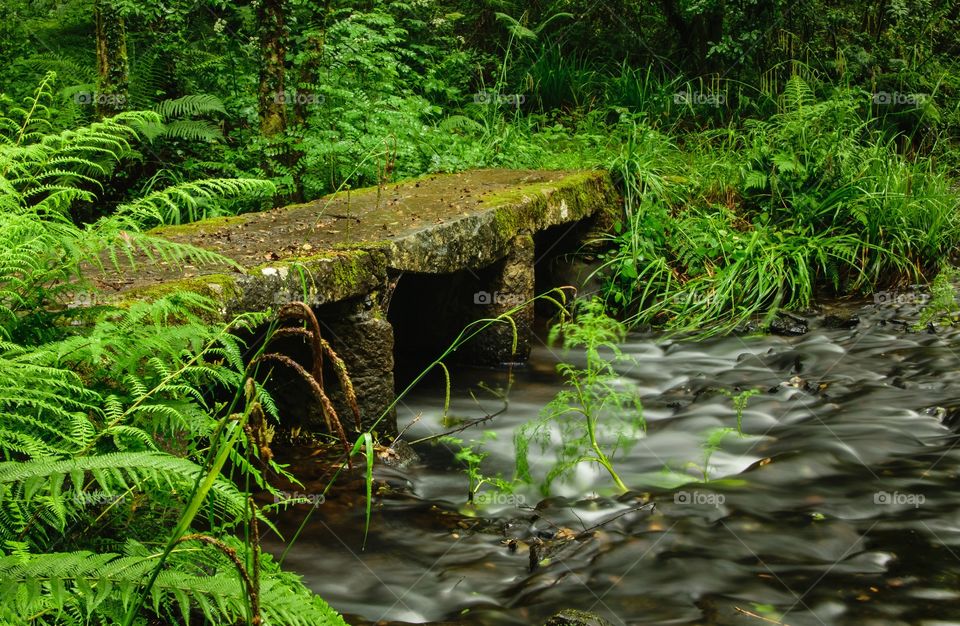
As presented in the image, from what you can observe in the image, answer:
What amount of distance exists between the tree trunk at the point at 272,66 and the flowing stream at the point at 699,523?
9.58 ft

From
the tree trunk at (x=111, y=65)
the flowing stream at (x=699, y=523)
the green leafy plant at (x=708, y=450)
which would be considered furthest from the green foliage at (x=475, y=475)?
the tree trunk at (x=111, y=65)

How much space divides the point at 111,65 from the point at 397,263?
3950mm

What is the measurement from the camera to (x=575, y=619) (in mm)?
2662

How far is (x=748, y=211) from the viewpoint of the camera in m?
7.50

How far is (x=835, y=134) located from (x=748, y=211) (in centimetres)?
98

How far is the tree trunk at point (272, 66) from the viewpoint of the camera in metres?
6.39

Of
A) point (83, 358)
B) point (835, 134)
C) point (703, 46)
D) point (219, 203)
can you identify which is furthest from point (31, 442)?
point (703, 46)

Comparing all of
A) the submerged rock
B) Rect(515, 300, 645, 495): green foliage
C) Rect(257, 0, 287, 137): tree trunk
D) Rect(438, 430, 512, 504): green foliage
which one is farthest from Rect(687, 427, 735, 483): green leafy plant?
Rect(257, 0, 287, 137): tree trunk

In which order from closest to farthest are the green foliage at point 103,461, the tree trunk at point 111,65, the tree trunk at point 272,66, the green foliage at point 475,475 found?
1. the green foliage at point 103,461
2. the green foliage at point 475,475
3. the tree trunk at point 272,66
4. the tree trunk at point 111,65

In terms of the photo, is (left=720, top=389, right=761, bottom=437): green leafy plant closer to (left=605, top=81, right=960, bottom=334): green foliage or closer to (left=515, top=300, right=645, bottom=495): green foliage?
(left=515, top=300, right=645, bottom=495): green foliage

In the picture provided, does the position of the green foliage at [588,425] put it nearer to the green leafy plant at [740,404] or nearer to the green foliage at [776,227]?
the green leafy plant at [740,404]

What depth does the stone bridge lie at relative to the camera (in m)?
3.92

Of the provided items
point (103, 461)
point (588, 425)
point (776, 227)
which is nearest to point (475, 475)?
point (588, 425)

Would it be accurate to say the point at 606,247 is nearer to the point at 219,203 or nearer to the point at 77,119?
the point at 219,203
